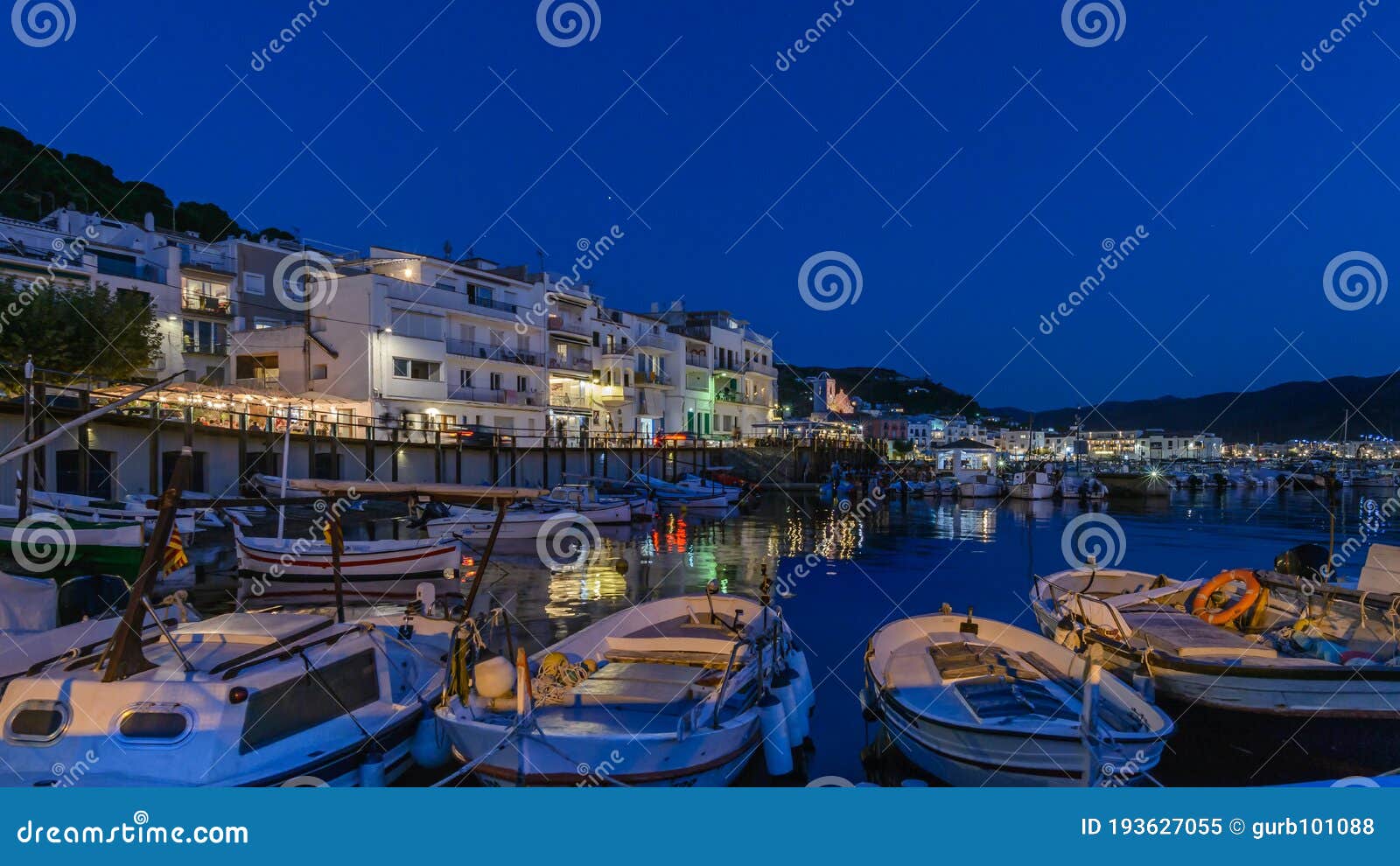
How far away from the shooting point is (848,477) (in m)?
63.3

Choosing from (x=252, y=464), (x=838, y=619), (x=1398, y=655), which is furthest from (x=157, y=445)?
(x=1398, y=655)

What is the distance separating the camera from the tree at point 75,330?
1065 inches

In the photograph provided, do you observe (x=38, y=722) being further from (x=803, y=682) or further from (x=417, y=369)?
(x=417, y=369)

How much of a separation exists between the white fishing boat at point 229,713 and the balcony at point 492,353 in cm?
3701

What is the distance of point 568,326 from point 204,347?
2025cm

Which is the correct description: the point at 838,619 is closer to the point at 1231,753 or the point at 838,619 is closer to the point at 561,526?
the point at 1231,753

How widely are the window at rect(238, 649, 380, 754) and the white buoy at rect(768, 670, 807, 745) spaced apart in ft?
13.6

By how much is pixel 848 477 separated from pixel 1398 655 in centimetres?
5362

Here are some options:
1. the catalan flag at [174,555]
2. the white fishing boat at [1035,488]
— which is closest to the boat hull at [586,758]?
the catalan flag at [174,555]

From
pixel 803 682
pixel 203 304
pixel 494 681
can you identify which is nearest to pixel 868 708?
pixel 803 682

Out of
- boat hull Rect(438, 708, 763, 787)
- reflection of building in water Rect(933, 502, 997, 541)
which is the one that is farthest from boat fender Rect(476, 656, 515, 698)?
reflection of building in water Rect(933, 502, 997, 541)

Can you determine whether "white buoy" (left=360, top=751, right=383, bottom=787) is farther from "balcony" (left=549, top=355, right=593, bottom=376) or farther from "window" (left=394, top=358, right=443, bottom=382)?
A: "balcony" (left=549, top=355, right=593, bottom=376)

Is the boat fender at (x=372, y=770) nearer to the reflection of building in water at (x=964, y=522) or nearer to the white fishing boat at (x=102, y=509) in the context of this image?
the white fishing boat at (x=102, y=509)

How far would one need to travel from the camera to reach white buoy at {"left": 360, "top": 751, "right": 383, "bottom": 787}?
25.6 ft
